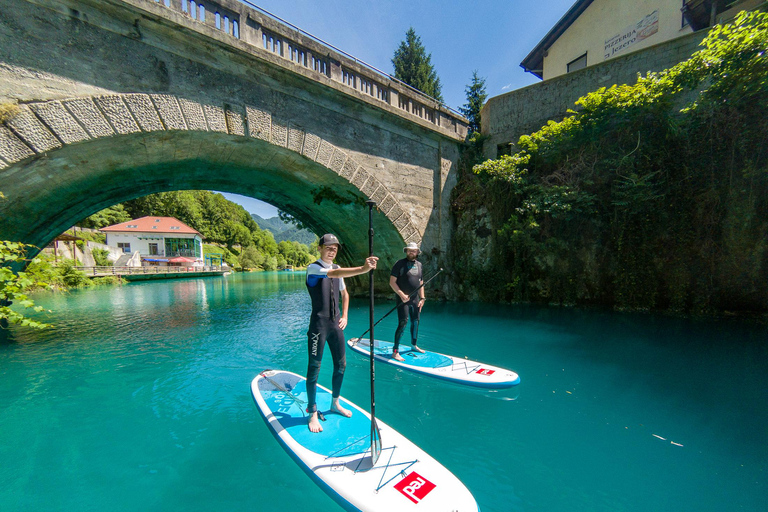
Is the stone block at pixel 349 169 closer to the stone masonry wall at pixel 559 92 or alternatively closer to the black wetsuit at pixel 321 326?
the black wetsuit at pixel 321 326

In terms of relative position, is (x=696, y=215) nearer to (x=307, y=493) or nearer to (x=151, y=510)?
(x=307, y=493)

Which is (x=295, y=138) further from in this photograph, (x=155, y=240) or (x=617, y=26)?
(x=155, y=240)

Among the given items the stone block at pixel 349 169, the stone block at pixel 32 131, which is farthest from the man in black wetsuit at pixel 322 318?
the stone block at pixel 349 169

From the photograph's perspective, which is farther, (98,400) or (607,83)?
(607,83)

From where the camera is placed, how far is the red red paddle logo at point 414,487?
2.38 m

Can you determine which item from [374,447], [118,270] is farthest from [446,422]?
[118,270]

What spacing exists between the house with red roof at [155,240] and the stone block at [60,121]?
40.1m

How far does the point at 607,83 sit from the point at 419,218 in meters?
8.62

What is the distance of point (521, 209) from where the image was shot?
10719 millimetres

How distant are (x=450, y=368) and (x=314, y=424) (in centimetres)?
274

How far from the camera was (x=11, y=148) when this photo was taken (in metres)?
4.91

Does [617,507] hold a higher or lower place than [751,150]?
Result: lower

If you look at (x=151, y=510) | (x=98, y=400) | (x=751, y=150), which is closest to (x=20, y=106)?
(x=98, y=400)

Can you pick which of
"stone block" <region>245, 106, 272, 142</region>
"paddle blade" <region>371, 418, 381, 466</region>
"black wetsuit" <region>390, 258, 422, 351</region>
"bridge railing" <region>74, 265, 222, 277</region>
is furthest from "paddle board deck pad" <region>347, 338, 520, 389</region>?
"bridge railing" <region>74, 265, 222, 277</region>
